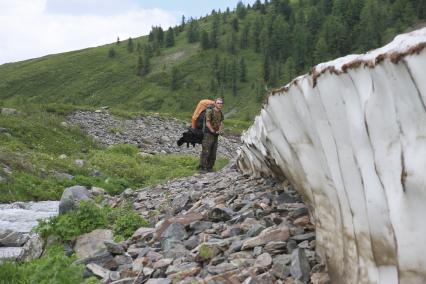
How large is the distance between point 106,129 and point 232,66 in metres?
107

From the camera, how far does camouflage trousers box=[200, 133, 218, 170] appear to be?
15.3m

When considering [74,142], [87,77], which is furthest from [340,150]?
[87,77]

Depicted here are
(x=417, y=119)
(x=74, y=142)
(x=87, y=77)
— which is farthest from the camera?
(x=87, y=77)

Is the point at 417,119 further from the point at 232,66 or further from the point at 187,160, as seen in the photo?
the point at 232,66

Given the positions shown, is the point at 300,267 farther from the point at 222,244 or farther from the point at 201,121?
the point at 201,121

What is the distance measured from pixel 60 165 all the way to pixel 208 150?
6.14 metres

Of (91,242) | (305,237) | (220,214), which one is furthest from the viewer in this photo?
(91,242)

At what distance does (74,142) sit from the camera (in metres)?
26.0

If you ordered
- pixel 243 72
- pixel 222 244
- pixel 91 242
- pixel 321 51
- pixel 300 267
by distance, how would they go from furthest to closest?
pixel 243 72 → pixel 321 51 → pixel 91 242 → pixel 222 244 → pixel 300 267

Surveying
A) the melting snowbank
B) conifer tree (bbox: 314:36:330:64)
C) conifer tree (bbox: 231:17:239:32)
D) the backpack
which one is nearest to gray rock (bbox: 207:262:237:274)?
the melting snowbank

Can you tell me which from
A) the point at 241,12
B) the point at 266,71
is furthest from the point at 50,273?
the point at 241,12

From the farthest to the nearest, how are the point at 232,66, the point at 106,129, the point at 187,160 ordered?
the point at 232,66
the point at 106,129
the point at 187,160

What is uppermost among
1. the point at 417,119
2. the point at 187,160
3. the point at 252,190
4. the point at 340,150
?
the point at 417,119

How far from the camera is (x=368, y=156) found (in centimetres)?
344
